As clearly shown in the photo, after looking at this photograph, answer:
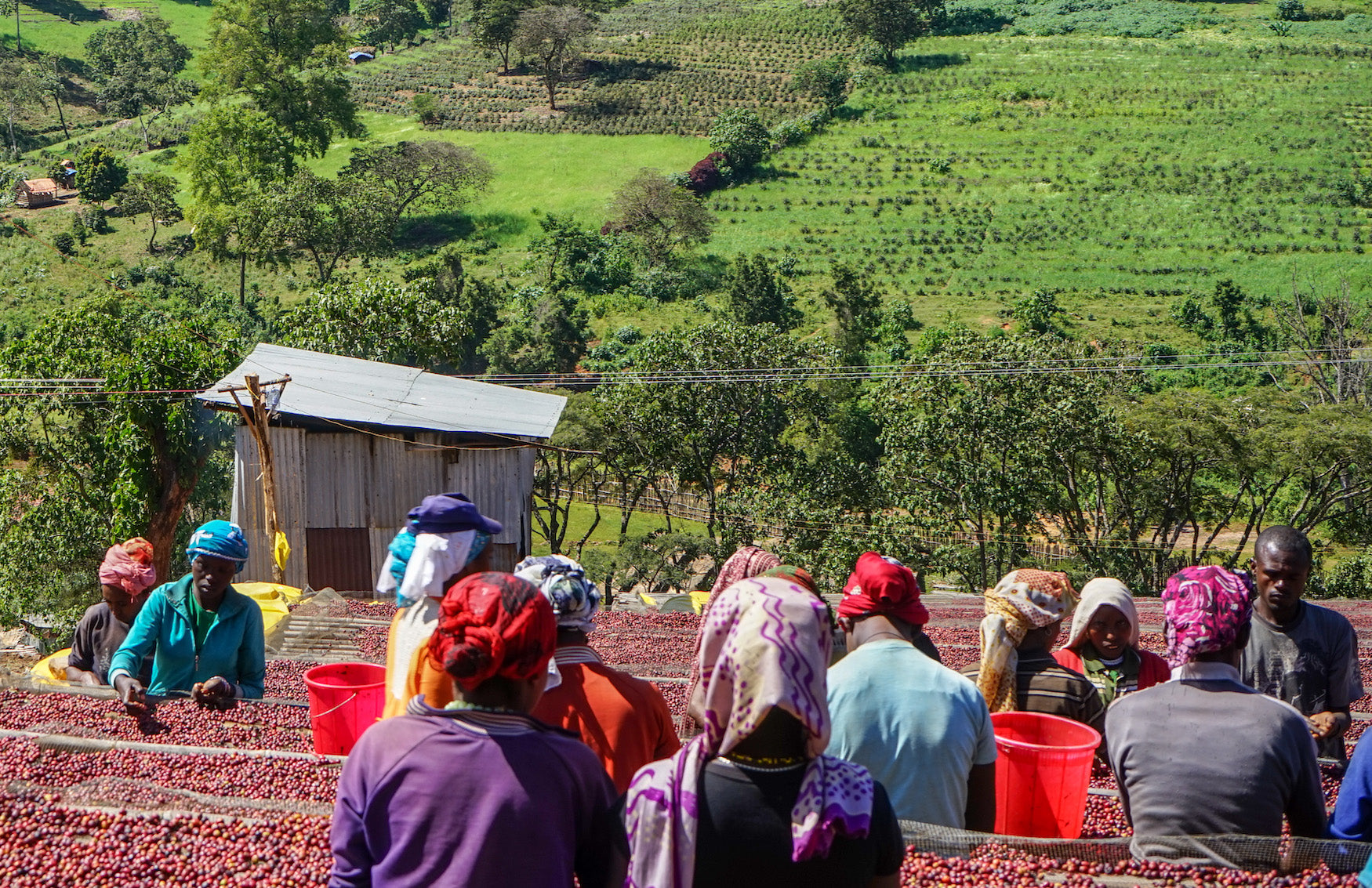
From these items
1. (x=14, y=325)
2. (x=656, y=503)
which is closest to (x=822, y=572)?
(x=656, y=503)

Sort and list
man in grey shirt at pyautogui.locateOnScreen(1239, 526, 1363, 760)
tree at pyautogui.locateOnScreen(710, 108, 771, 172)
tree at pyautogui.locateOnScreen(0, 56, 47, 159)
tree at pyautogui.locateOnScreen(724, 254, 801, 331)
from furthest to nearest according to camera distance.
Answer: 1. tree at pyautogui.locateOnScreen(0, 56, 47, 159)
2. tree at pyautogui.locateOnScreen(710, 108, 771, 172)
3. tree at pyautogui.locateOnScreen(724, 254, 801, 331)
4. man in grey shirt at pyautogui.locateOnScreen(1239, 526, 1363, 760)

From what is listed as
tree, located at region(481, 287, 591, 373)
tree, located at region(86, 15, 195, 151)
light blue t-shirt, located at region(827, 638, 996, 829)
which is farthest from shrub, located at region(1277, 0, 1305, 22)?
light blue t-shirt, located at region(827, 638, 996, 829)

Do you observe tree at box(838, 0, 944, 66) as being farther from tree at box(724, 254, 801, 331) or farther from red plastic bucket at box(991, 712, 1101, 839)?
red plastic bucket at box(991, 712, 1101, 839)

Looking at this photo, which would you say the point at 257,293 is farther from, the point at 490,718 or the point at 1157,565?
the point at 490,718

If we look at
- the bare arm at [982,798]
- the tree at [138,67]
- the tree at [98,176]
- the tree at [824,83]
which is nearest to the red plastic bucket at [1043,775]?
the bare arm at [982,798]

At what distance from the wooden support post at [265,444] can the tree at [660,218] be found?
38056 mm

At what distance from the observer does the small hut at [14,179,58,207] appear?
61.1m

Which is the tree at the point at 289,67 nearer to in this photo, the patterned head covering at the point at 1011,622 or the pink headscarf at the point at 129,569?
the pink headscarf at the point at 129,569

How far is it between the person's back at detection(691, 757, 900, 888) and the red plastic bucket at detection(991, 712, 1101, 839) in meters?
1.47

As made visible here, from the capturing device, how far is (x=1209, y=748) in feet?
10.0

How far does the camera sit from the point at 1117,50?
79.1 meters

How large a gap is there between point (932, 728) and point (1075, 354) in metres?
26.4

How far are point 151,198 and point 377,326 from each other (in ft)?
127

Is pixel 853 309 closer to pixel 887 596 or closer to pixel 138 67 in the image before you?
pixel 887 596
